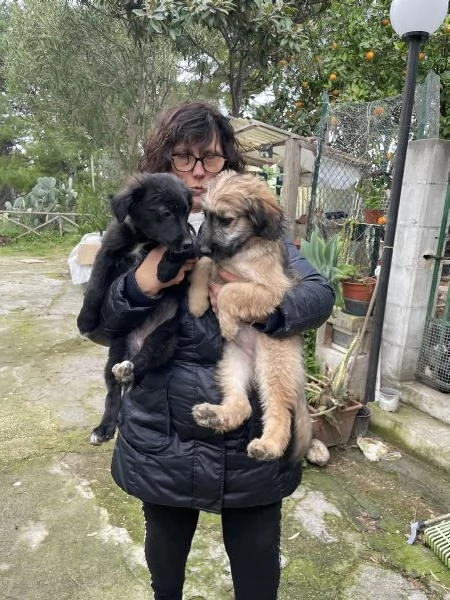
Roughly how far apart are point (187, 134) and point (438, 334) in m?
3.06

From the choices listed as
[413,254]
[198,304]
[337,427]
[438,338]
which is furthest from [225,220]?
[438,338]

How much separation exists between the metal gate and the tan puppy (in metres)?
2.35

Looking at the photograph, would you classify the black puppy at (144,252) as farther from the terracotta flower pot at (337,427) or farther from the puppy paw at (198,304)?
the terracotta flower pot at (337,427)

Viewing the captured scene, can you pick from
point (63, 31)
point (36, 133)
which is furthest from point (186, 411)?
point (36, 133)

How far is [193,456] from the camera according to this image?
1.68 m

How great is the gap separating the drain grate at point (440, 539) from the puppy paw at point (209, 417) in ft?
6.33

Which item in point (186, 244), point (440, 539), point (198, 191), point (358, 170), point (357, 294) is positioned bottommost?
point (440, 539)

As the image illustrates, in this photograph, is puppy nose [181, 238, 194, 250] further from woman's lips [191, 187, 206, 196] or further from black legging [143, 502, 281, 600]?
black legging [143, 502, 281, 600]

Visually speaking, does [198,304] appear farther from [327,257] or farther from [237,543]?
[327,257]

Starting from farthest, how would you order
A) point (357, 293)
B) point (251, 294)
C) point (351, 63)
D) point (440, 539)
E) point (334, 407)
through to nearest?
1. point (351, 63)
2. point (357, 293)
3. point (334, 407)
4. point (440, 539)
5. point (251, 294)

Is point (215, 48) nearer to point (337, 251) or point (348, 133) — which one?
point (348, 133)

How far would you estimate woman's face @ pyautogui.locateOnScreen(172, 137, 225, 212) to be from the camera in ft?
6.47

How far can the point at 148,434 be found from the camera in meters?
1.73

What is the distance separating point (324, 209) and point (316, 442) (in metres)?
2.69
